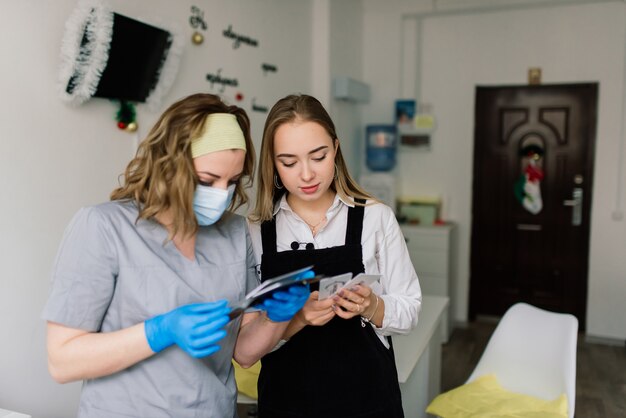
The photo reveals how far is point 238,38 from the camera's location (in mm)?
3668

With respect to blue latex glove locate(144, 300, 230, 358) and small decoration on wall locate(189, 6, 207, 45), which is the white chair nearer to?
blue latex glove locate(144, 300, 230, 358)

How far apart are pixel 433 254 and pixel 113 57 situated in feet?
10.8

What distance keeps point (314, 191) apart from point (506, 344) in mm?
1398

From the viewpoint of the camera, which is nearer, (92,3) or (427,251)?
(92,3)

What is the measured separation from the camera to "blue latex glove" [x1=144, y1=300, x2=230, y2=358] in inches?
44.8

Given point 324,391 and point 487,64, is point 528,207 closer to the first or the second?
point 487,64

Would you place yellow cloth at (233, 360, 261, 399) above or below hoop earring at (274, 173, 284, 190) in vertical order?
below

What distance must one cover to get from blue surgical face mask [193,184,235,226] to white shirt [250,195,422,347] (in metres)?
0.34

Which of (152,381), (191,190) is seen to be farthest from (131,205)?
(152,381)

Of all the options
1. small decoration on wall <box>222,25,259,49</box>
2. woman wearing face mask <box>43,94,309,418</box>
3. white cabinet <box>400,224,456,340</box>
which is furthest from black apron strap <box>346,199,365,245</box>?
white cabinet <box>400,224,456,340</box>

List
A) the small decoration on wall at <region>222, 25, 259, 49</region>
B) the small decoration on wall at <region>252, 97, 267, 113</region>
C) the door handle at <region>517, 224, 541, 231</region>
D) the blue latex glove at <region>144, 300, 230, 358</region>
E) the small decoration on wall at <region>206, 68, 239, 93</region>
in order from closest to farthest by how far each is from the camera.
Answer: the blue latex glove at <region>144, 300, 230, 358</region> < the small decoration on wall at <region>206, 68, 239, 93</region> < the small decoration on wall at <region>222, 25, 259, 49</region> < the small decoration on wall at <region>252, 97, 267, 113</region> < the door handle at <region>517, 224, 541, 231</region>

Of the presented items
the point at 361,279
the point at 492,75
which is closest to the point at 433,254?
the point at 492,75

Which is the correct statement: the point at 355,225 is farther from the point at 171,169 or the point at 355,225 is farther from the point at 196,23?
the point at 196,23

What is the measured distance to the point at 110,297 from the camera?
1205 millimetres
